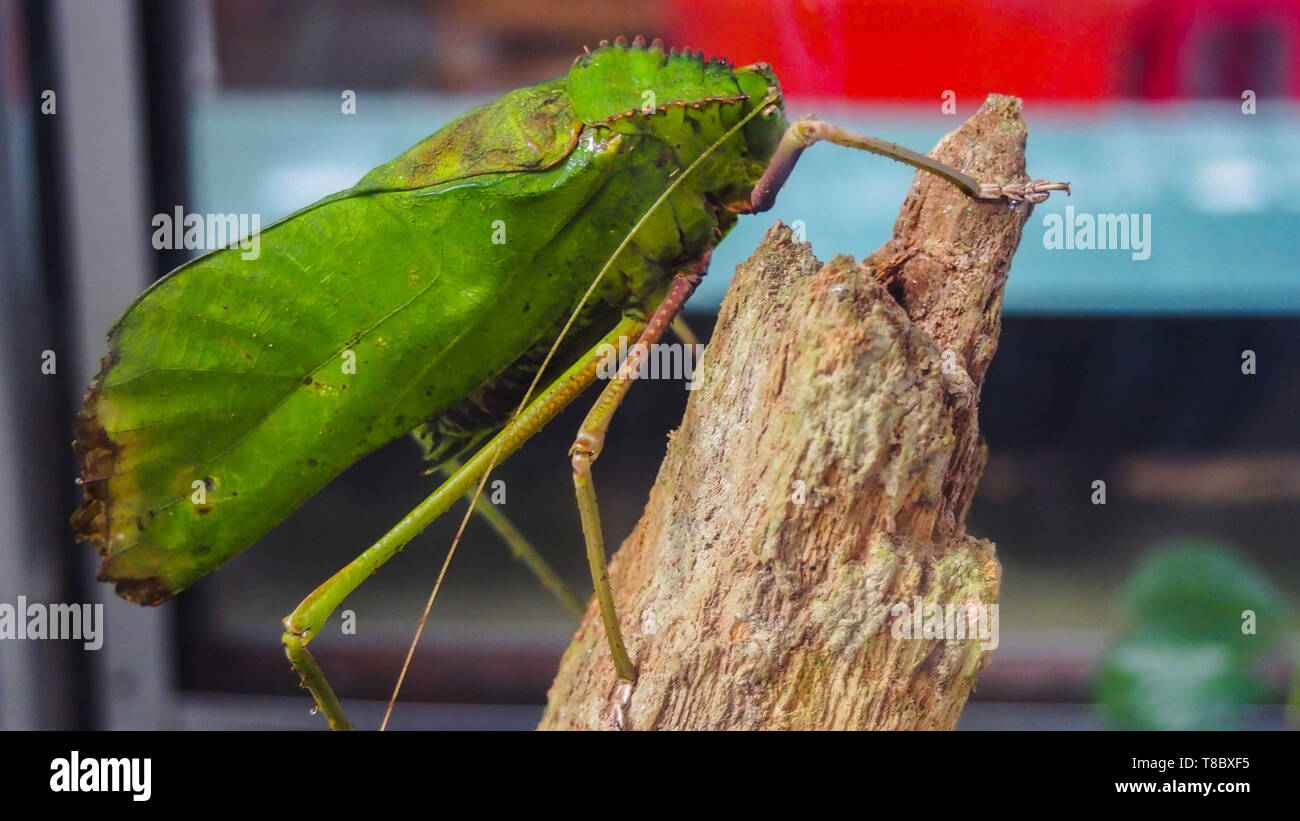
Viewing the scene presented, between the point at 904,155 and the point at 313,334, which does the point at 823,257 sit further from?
the point at 313,334

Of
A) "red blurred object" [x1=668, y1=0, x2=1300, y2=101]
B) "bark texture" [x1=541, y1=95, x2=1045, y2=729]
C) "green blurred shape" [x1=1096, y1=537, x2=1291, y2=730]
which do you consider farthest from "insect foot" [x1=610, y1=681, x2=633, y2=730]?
"green blurred shape" [x1=1096, y1=537, x2=1291, y2=730]

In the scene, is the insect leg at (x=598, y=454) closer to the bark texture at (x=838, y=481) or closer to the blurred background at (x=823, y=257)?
the bark texture at (x=838, y=481)

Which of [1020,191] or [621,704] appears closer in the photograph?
[1020,191]

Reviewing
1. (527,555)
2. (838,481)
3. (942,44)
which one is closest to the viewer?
(838,481)

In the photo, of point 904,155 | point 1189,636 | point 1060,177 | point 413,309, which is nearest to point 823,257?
point 904,155

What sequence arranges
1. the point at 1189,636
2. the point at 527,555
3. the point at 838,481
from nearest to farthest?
the point at 838,481 < the point at 527,555 < the point at 1189,636

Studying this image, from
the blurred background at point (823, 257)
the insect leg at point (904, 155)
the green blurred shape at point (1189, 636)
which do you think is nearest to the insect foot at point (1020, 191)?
the insect leg at point (904, 155)
